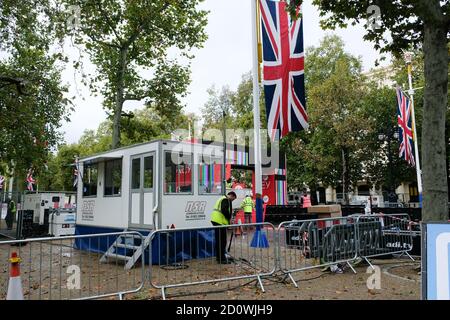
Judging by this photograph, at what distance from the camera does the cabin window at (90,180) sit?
13.4 meters

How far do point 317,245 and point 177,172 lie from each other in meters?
4.39

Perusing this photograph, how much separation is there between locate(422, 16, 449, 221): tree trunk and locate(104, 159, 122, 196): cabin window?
836cm

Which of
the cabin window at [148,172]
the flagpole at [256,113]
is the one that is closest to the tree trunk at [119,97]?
the cabin window at [148,172]

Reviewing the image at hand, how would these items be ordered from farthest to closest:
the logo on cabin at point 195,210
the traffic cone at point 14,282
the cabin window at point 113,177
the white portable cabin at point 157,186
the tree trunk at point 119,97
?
the tree trunk at point 119,97, the cabin window at point 113,177, the logo on cabin at point 195,210, the white portable cabin at point 157,186, the traffic cone at point 14,282

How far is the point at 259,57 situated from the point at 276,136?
2543mm

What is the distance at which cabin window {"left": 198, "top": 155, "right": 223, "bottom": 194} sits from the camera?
1159 centimetres

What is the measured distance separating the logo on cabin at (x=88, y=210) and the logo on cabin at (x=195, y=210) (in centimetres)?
402

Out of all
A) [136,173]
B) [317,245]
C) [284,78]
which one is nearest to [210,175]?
[136,173]

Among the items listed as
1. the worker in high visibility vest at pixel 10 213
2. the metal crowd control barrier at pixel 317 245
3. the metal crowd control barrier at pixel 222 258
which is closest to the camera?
the metal crowd control barrier at pixel 222 258

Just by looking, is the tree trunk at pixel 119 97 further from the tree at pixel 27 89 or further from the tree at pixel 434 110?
the tree at pixel 434 110

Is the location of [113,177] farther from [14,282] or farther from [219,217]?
[14,282]

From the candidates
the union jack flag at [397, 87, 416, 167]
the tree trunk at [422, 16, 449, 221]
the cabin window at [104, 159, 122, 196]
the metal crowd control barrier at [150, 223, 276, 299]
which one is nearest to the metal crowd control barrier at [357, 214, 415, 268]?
the tree trunk at [422, 16, 449, 221]

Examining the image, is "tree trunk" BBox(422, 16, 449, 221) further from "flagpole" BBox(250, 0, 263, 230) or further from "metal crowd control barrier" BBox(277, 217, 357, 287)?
"flagpole" BBox(250, 0, 263, 230)

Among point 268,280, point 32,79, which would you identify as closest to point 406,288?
point 268,280
